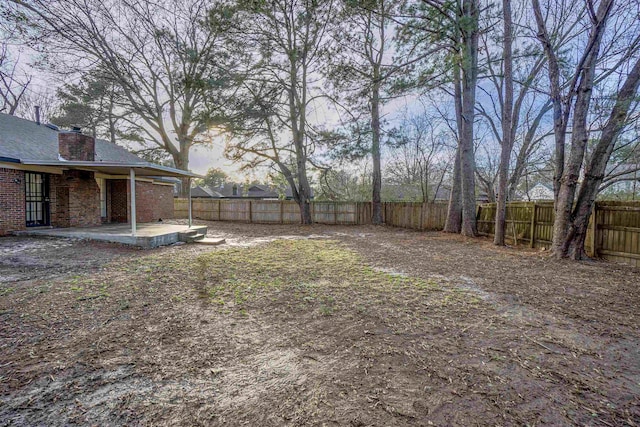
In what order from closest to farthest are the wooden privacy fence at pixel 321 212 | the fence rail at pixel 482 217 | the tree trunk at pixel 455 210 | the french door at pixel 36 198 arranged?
the fence rail at pixel 482 217 → the french door at pixel 36 198 → the tree trunk at pixel 455 210 → the wooden privacy fence at pixel 321 212

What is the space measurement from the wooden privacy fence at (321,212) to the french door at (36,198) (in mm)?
8794

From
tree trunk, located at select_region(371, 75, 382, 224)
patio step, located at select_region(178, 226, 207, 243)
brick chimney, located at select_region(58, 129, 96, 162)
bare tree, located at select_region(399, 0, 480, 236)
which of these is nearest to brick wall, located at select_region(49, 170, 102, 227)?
brick chimney, located at select_region(58, 129, 96, 162)

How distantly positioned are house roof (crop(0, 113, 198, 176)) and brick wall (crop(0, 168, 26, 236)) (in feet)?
1.90

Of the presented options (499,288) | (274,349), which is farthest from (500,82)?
(274,349)

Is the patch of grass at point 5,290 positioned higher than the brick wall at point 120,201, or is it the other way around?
the brick wall at point 120,201

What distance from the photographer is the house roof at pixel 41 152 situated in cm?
811

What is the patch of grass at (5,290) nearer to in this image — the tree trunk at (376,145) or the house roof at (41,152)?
the house roof at (41,152)

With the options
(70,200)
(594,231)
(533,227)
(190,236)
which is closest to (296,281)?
(190,236)

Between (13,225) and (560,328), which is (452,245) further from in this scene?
(13,225)

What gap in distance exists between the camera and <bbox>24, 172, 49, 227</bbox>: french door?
922 centimetres

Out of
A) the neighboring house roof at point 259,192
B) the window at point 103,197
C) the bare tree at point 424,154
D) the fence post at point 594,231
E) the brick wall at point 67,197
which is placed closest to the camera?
the fence post at point 594,231

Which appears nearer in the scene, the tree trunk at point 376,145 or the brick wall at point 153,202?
the tree trunk at point 376,145

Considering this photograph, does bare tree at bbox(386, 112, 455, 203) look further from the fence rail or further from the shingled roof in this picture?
the shingled roof

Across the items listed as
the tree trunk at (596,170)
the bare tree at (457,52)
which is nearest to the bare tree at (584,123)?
the tree trunk at (596,170)
